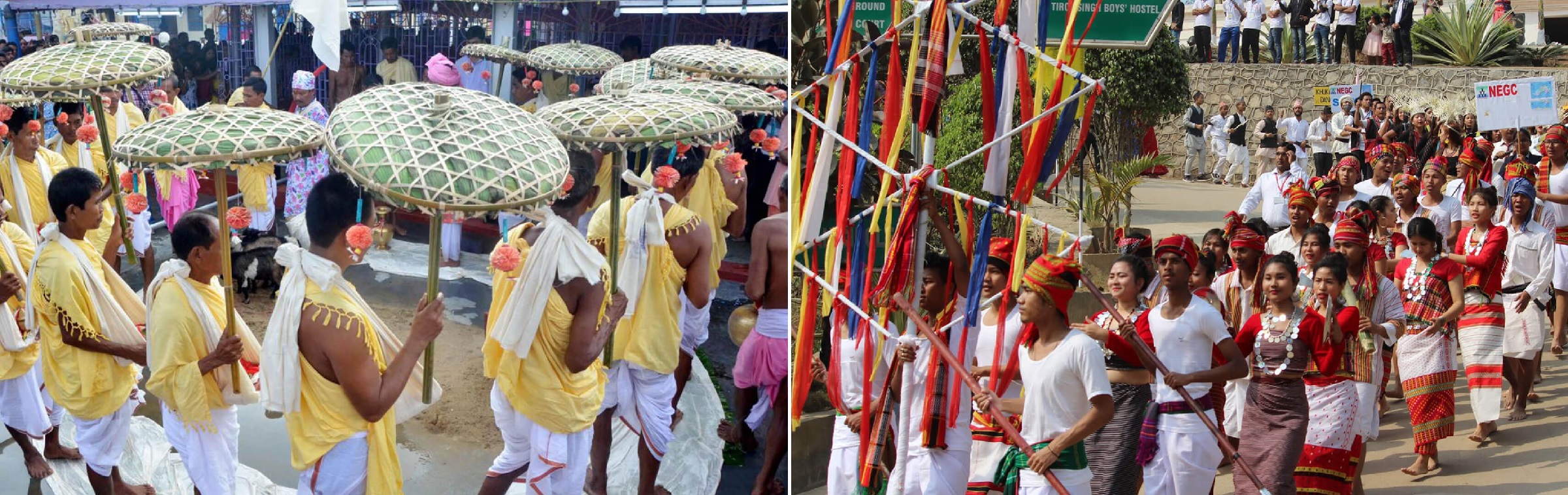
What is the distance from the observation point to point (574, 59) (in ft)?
17.5

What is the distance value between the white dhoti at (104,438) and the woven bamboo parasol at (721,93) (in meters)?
2.20

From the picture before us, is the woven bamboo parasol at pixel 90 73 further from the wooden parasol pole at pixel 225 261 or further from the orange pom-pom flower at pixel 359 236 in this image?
the orange pom-pom flower at pixel 359 236

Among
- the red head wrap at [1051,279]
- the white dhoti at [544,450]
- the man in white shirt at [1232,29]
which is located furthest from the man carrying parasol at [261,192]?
the man in white shirt at [1232,29]

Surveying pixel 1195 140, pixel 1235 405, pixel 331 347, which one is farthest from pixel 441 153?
pixel 1195 140

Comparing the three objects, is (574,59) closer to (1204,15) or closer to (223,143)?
(223,143)

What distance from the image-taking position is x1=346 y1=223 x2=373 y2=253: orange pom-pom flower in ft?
12.4

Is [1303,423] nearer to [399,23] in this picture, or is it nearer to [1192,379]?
[1192,379]

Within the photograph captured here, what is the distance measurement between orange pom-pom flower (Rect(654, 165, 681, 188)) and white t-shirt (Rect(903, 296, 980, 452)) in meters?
0.93

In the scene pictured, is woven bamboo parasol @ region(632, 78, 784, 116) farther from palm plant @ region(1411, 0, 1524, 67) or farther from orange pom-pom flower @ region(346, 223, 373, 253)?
→ palm plant @ region(1411, 0, 1524, 67)


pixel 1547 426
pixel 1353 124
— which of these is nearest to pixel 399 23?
pixel 1547 426

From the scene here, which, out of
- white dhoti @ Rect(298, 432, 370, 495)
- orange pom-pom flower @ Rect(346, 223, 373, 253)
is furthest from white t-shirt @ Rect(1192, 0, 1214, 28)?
orange pom-pom flower @ Rect(346, 223, 373, 253)

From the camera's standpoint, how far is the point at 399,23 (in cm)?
559

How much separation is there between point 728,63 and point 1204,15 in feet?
52.0

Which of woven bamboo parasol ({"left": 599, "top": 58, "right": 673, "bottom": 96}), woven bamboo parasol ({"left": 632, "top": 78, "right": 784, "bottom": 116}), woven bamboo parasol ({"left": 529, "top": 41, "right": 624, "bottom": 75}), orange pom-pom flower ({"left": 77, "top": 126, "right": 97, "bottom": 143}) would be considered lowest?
orange pom-pom flower ({"left": 77, "top": 126, "right": 97, "bottom": 143})
